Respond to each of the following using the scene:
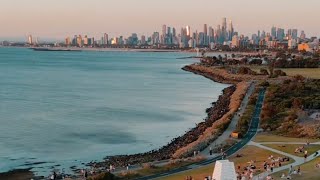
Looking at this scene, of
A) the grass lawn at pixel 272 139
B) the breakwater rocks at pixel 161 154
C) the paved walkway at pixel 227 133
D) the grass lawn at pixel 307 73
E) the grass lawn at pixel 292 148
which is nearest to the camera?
the grass lawn at pixel 292 148

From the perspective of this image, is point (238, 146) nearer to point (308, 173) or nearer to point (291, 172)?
point (291, 172)

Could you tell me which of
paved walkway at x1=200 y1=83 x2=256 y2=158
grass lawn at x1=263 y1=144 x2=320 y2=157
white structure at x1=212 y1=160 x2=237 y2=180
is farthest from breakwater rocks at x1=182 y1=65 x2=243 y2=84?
white structure at x1=212 y1=160 x2=237 y2=180

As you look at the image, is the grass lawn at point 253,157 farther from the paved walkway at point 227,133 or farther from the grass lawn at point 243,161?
the paved walkway at point 227,133

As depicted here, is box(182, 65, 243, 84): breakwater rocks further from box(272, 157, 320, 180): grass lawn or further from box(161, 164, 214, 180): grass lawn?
box(161, 164, 214, 180): grass lawn

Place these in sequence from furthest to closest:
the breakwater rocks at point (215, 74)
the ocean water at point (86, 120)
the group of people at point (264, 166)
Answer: the breakwater rocks at point (215, 74), the ocean water at point (86, 120), the group of people at point (264, 166)

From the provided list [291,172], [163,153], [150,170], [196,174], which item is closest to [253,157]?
[291,172]

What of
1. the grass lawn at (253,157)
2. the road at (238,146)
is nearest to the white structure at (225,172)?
the road at (238,146)

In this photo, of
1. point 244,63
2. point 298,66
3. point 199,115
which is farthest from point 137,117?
point 244,63

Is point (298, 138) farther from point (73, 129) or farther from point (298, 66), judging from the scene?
point (298, 66)
